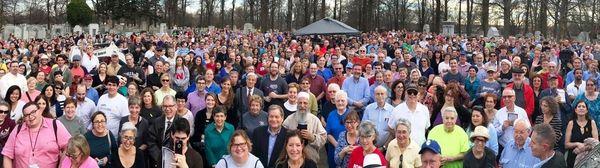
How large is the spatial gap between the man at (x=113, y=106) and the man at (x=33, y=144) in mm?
1425

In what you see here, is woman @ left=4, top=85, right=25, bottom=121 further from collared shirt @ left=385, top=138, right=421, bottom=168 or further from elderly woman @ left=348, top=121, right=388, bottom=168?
collared shirt @ left=385, top=138, right=421, bottom=168

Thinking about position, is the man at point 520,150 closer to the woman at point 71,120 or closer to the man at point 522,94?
the man at point 522,94

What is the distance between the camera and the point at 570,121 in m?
7.16

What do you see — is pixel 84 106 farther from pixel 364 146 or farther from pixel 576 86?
pixel 576 86

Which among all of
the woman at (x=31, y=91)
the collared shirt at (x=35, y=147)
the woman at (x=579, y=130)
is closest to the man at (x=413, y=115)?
the woman at (x=579, y=130)

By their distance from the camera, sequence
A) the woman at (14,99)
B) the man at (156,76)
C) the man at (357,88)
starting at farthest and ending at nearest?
the man at (156,76), the man at (357,88), the woman at (14,99)

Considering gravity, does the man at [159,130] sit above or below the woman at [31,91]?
below

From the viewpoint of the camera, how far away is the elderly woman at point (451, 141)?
241 inches

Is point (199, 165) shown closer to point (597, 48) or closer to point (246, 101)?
point (246, 101)

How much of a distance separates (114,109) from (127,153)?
71.2 inches

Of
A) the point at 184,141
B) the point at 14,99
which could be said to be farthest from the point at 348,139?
the point at 14,99

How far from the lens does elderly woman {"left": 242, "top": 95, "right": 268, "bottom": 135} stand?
7.17 meters

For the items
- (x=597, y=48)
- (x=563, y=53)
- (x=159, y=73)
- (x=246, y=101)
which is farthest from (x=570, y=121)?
(x=597, y=48)

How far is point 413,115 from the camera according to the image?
22.8ft
